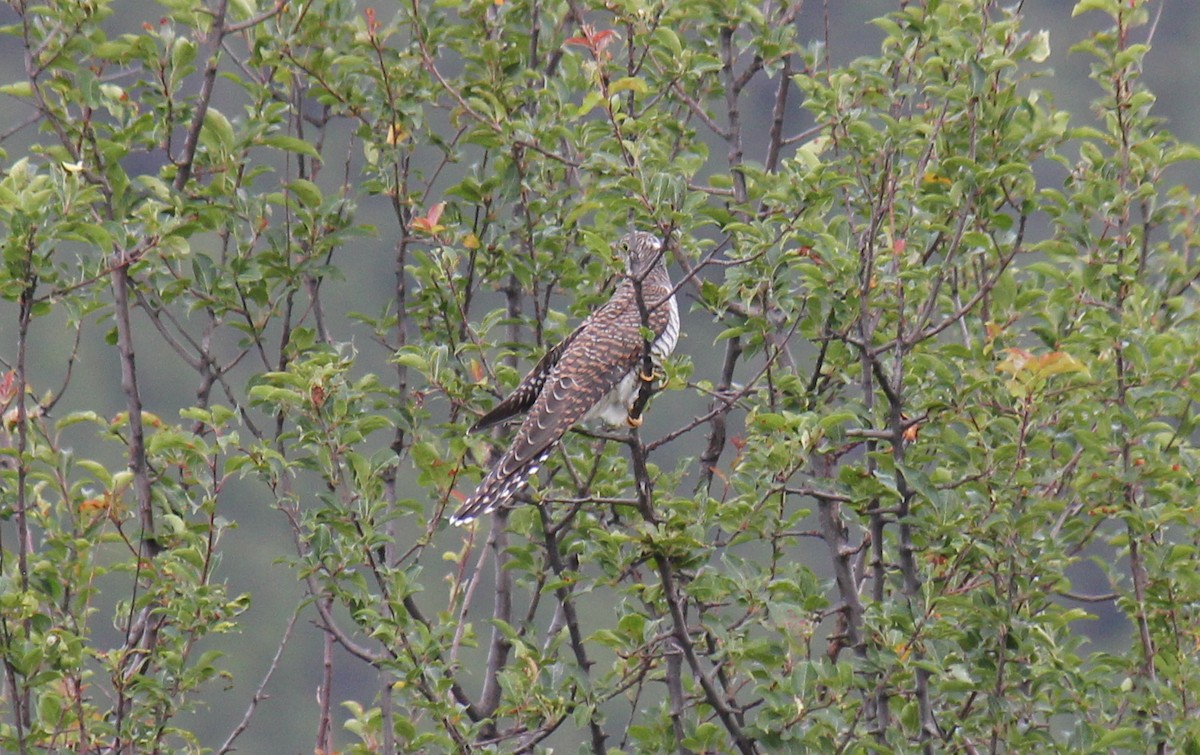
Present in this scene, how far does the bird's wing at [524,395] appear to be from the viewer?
5641mm

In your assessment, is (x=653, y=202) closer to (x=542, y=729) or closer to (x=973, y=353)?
(x=973, y=353)

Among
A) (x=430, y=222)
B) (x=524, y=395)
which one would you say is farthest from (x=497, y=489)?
(x=430, y=222)

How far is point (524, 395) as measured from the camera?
595cm

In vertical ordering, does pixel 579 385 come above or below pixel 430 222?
below

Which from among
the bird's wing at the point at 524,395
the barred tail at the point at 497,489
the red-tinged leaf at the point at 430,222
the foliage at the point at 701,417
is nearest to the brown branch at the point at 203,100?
the foliage at the point at 701,417

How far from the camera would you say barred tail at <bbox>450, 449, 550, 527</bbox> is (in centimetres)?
548

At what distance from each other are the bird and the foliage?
154 millimetres

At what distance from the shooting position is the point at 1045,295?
4.97 metres

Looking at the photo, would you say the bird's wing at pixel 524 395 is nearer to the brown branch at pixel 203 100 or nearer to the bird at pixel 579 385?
the bird at pixel 579 385

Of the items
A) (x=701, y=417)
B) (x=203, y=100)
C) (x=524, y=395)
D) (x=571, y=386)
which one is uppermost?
(x=203, y=100)

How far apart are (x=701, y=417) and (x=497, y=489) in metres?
0.81

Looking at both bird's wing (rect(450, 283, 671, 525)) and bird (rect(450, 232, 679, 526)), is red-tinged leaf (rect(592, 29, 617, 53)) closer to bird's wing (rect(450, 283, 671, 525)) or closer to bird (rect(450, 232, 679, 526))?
bird (rect(450, 232, 679, 526))

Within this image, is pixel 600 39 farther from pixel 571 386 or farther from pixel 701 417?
pixel 571 386

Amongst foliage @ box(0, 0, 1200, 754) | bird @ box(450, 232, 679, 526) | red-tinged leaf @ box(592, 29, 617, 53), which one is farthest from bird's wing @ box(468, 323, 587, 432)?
red-tinged leaf @ box(592, 29, 617, 53)
